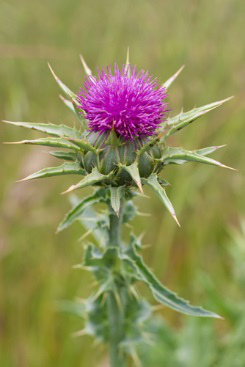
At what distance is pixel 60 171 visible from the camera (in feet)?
6.88

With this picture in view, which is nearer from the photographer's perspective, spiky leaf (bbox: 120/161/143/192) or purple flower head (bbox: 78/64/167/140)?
spiky leaf (bbox: 120/161/143/192)

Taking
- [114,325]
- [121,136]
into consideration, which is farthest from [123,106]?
[114,325]

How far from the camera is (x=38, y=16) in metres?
5.54

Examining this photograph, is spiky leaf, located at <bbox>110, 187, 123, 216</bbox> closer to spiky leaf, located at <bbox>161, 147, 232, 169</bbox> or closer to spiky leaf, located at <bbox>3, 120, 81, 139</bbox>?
spiky leaf, located at <bbox>161, 147, 232, 169</bbox>

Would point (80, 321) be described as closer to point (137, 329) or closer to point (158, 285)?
point (137, 329)

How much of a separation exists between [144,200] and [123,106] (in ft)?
7.81

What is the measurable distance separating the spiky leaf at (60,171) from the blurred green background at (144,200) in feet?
4.01

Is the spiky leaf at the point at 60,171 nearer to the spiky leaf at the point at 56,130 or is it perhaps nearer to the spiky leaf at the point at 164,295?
the spiky leaf at the point at 56,130

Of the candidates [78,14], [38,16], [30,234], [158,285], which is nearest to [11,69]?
[38,16]

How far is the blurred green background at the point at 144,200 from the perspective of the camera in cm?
354

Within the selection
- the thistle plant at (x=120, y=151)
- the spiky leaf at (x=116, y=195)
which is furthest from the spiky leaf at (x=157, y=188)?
the spiky leaf at (x=116, y=195)

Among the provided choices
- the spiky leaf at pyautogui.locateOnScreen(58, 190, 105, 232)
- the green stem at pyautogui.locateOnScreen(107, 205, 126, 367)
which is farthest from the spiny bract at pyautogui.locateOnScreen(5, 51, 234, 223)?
the green stem at pyautogui.locateOnScreen(107, 205, 126, 367)

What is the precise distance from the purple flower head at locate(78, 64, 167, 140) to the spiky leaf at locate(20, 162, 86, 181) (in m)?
0.23

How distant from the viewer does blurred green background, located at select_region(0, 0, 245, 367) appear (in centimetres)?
354
